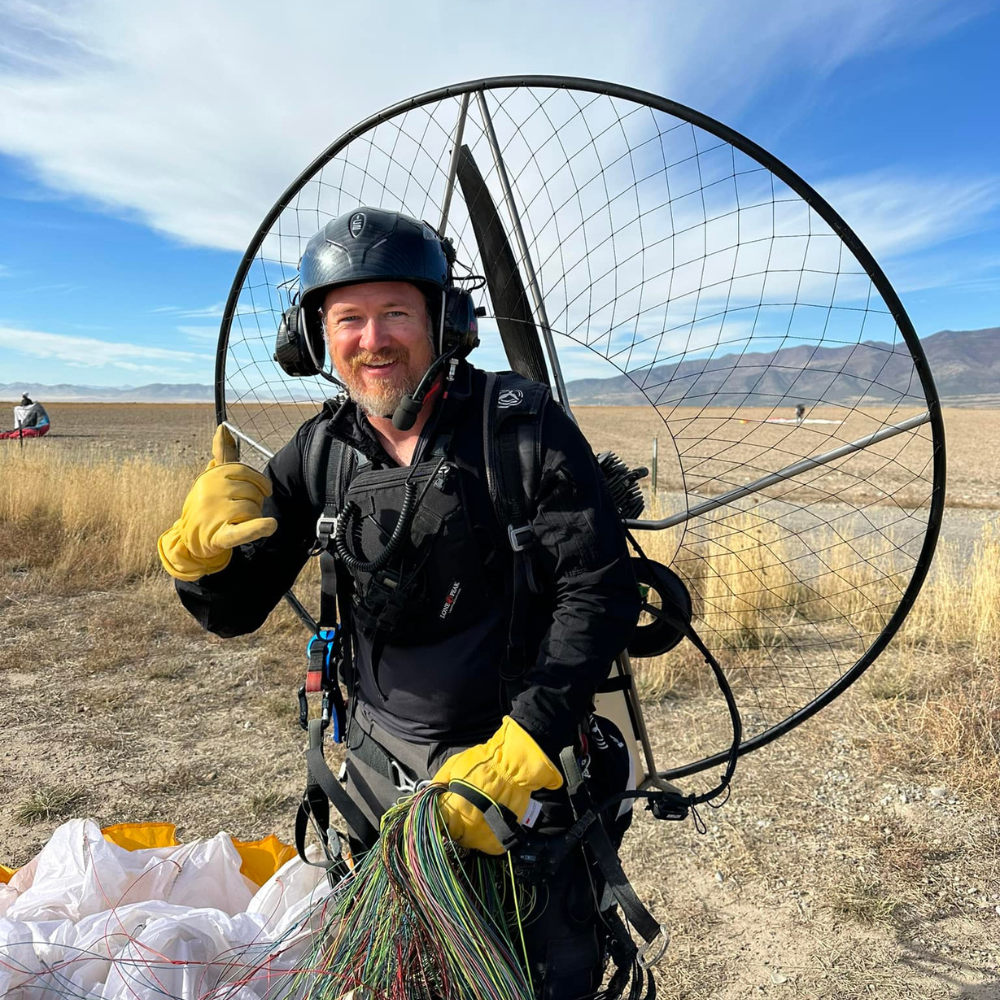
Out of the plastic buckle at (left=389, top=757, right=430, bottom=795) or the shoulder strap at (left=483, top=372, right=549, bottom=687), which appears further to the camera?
the plastic buckle at (left=389, top=757, right=430, bottom=795)

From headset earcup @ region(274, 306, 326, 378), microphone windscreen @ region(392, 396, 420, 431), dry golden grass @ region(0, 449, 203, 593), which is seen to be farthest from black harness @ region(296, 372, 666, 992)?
dry golden grass @ region(0, 449, 203, 593)

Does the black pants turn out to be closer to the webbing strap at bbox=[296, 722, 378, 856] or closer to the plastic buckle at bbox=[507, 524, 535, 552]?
the webbing strap at bbox=[296, 722, 378, 856]

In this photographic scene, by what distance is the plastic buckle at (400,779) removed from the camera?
2070 millimetres

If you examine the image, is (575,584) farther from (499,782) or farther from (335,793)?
(335,793)

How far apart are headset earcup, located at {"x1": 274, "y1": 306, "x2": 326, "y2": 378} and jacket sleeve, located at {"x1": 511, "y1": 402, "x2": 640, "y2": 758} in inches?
32.4

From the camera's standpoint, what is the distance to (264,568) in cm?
224

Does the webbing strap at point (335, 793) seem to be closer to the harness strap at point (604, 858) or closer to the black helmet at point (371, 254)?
the harness strap at point (604, 858)

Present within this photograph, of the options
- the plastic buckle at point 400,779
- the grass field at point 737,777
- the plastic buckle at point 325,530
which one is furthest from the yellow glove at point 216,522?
the grass field at point 737,777

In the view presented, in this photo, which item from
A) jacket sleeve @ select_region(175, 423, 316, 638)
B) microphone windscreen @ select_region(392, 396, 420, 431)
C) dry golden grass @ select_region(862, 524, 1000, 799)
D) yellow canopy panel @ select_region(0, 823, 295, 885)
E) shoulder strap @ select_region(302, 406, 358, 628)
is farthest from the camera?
dry golden grass @ select_region(862, 524, 1000, 799)

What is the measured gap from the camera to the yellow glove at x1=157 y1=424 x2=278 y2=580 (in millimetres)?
1957

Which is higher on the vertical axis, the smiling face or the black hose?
the smiling face

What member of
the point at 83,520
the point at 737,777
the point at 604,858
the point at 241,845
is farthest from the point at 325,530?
the point at 83,520

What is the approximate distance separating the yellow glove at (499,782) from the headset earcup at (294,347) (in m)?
1.26

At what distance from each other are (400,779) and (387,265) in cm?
145
